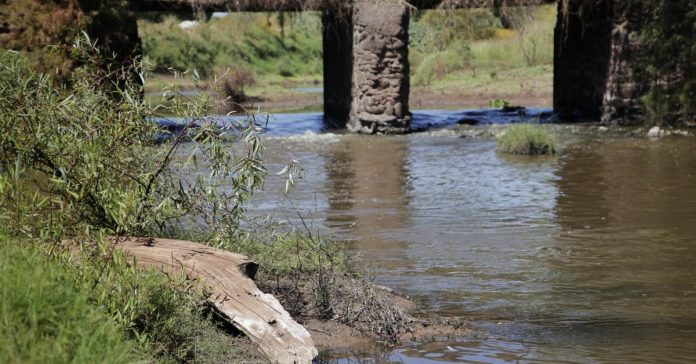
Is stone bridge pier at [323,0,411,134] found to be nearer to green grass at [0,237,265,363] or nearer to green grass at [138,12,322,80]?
green grass at [0,237,265,363]

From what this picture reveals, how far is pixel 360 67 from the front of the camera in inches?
835

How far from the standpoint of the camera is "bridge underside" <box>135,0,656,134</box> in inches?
826

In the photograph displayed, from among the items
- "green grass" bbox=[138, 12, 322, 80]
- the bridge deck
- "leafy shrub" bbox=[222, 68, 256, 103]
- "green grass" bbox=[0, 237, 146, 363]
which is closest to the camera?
"green grass" bbox=[0, 237, 146, 363]

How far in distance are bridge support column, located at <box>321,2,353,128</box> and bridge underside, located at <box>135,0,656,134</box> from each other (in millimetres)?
42

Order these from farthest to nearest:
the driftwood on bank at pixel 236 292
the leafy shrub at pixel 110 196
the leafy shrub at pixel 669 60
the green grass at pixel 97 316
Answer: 1. the leafy shrub at pixel 669 60
2. the driftwood on bank at pixel 236 292
3. the leafy shrub at pixel 110 196
4. the green grass at pixel 97 316

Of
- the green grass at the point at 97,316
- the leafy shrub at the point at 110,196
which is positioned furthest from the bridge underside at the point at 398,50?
the green grass at the point at 97,316

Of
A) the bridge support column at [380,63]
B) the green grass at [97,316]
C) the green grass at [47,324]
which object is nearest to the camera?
the green grass at [47,324]

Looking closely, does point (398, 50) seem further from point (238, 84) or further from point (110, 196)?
point (110, 196)

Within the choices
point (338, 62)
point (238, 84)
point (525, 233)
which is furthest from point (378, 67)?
point (238, 84)

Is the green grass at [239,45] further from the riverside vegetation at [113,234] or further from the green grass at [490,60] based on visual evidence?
the riverside vegetation at [113,234]

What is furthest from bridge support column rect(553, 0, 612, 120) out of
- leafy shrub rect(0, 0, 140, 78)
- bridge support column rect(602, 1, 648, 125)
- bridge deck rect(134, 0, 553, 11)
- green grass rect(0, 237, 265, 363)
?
green grass rect(0, 237, 265, 363)

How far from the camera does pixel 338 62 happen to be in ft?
81.4

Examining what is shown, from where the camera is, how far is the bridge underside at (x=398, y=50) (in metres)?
21.0

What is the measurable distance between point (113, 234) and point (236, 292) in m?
0.98
